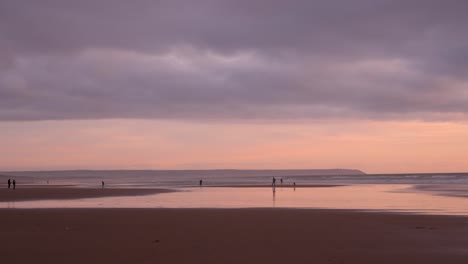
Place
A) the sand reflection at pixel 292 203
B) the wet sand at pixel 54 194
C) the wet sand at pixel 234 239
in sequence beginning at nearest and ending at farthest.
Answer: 1. the wet sand at pixel 234 239
2. the sand reflection at pixel 292 203
3. the wet sand at pixel 54 194

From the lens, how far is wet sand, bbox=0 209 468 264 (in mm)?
11516

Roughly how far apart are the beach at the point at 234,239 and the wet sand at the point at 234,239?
0.02 m

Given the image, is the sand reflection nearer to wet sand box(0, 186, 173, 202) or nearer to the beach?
wet sand box(0, 186, 173, 202)

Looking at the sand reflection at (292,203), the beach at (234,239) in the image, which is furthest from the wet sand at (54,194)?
the beach at (234,239)

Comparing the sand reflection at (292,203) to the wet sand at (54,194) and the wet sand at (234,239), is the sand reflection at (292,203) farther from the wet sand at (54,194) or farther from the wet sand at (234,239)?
the wet sand at (234,239)

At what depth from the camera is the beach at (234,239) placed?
37.8ft

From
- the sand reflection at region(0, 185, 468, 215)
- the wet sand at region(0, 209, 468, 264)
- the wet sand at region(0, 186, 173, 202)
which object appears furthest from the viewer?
the wet sand at region(0, 186, 173, 202)

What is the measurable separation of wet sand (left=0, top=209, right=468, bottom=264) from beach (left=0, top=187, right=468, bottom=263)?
0.08 feet

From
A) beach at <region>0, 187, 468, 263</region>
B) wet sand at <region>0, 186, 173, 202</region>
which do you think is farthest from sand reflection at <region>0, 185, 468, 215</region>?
beach at <region>0, 187, 468, 263</region>

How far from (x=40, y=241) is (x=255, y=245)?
587 cm

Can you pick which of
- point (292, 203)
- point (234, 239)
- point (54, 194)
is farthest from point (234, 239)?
point (54, 194)

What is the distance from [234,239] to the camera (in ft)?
46.4

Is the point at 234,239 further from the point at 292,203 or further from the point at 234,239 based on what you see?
the point at 292,203

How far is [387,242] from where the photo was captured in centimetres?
1370
